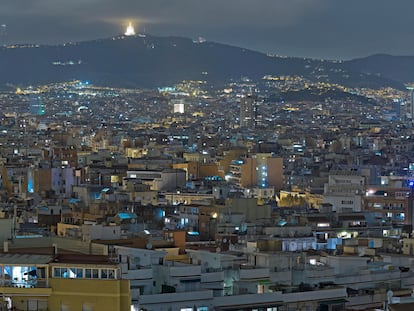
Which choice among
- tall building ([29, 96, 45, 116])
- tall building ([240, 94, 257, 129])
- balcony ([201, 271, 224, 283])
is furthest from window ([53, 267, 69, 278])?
tall building ([29, 96, 45, 116])

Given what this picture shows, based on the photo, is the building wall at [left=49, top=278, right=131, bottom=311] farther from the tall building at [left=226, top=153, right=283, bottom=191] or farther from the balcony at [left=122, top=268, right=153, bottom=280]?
the tall building at [left=226, top=153, right=283, bottom=191]

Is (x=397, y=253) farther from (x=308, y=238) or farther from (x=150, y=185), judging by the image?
(x=150, y=185)

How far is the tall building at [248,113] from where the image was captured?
14502 cm

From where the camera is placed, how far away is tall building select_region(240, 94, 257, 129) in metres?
145

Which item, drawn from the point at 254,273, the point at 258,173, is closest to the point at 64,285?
the point at 254,273

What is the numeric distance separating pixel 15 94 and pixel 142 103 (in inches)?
707

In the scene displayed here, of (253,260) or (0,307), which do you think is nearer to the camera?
(0,307)

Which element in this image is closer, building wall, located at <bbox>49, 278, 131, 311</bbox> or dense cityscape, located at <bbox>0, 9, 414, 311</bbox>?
building wall, located at <bbox>49, 278, 131, 311</bbox>

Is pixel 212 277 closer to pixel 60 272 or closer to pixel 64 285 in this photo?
pixel 60 272

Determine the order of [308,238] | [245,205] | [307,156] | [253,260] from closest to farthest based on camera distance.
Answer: [253,260] < [308,238] < [245,205] < [307,156]

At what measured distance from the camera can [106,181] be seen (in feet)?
169

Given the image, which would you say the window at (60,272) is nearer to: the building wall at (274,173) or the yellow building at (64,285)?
the yellow building at (64,285)

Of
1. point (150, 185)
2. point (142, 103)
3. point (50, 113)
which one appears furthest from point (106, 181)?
point (142, 103)

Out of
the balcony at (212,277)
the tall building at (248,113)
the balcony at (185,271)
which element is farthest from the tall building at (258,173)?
the tall building at (248,113)
